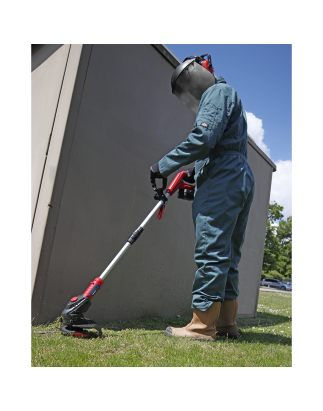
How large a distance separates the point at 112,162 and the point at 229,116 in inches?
46.5

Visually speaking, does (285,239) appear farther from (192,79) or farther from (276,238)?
(192,79)

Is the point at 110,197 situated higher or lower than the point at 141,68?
lower

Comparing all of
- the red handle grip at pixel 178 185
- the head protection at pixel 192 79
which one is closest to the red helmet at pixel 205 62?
the head protection at pixel 192 79

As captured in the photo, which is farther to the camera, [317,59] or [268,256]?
[268,256]

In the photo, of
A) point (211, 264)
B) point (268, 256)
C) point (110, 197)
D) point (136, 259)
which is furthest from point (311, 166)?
point (268, 256)

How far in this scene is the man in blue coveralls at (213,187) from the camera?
210 centimetres

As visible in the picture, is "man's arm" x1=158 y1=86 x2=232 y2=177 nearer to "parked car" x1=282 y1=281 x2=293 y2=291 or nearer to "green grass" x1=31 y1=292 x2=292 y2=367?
"green grass" x1=31 y1=292 x2=292 y2=367

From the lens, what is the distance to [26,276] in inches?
89.1

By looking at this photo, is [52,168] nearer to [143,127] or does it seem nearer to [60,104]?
[60,104]

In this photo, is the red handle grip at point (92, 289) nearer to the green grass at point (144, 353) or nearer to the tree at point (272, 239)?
the green grass at point (144, 353)

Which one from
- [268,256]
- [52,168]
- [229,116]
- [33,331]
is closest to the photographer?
[33,331]

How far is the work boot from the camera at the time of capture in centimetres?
241

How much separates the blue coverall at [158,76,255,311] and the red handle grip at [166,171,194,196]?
8.1 inches

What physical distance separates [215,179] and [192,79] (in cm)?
88
